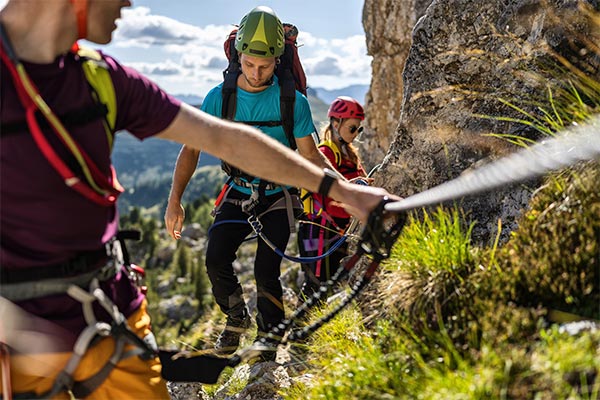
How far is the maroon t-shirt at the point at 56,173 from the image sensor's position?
9.16 feet

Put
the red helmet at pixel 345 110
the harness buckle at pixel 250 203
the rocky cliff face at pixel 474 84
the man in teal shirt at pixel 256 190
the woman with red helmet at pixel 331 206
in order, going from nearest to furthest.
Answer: the rocky cliff face at pixel 474 84 → the man in teal shirt at pixel 256 190 → the harness buckle at pixel 250 203 → the woman with red helmet at pixel 331 206 → the red helmet at pixel 345 110

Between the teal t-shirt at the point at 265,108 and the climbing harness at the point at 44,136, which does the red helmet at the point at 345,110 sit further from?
the climbing harness at the point at 44,136

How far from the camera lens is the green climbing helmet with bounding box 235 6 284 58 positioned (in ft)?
21.8

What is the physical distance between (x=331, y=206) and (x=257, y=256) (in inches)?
71.3

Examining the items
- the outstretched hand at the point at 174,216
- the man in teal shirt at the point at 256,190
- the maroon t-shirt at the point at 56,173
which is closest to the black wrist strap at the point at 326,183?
the maroon t-shirt at the point at 56,173

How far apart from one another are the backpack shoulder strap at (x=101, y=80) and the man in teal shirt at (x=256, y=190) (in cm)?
330

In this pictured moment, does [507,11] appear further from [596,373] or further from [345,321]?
[596,373]

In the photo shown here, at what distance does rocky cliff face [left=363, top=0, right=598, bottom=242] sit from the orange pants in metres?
3.20

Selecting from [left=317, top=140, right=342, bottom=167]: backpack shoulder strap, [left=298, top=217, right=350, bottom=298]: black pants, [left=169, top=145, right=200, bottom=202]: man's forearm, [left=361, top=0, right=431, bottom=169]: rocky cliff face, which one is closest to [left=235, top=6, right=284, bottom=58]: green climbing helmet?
[left=169, top=145, right=200, bottom=202]: man's forearm

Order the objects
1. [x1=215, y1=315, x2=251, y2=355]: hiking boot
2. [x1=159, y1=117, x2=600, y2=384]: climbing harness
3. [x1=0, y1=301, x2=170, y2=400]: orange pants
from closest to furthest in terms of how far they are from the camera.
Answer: [x1=0, y1=301, x2=170, y2=400]: orange pants < [x1=159, y1=117, x2=600, y2=384]: climbing harness < [x1=215, y1=315, x2=251, y2=355]: hiking boot

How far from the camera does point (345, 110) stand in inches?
360

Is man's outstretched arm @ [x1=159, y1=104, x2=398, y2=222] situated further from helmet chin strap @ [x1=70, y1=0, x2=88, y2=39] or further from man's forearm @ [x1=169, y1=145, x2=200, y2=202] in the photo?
man's forearm @ [x1=169, y1=145, x2=200, y2=202]

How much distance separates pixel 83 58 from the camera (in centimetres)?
307

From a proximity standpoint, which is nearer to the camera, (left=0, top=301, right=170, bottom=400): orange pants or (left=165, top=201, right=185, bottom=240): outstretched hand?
(left=0, top=301, right=170, bottom=400): orange pants
